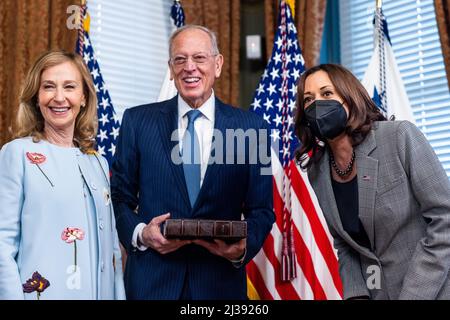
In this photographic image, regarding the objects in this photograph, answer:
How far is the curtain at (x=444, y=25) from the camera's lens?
3904 millimetres

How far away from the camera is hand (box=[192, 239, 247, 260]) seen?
2.33 m

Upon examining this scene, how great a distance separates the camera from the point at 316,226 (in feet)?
12.1

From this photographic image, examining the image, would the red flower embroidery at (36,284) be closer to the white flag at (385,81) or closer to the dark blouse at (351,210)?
the dark blouse at (351,210)

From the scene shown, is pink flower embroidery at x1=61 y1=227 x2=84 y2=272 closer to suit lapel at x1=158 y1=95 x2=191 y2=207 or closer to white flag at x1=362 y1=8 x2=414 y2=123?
suit lapel at x1=158 y1=95 x2=191 y2=207

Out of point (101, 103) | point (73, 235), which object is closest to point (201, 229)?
point (73, 235)

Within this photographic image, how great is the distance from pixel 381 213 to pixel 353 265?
0.83 ft

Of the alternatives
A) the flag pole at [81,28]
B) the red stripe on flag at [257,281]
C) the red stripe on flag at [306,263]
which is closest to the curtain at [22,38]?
the flag pole at [81,28]

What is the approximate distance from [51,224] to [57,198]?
0.09m

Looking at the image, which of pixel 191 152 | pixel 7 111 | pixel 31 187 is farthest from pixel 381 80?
pixel 31 187

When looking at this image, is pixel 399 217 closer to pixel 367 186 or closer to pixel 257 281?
pixel 367 186

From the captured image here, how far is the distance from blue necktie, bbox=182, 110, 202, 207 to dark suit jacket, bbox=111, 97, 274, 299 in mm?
36

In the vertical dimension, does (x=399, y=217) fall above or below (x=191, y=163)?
below

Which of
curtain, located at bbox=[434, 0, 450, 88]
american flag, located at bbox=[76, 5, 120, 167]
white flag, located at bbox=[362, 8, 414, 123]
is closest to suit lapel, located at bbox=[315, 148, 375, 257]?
white flag, located at bbox=[362, 8, 414, 123]

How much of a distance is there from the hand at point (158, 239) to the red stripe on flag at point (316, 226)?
149cm
